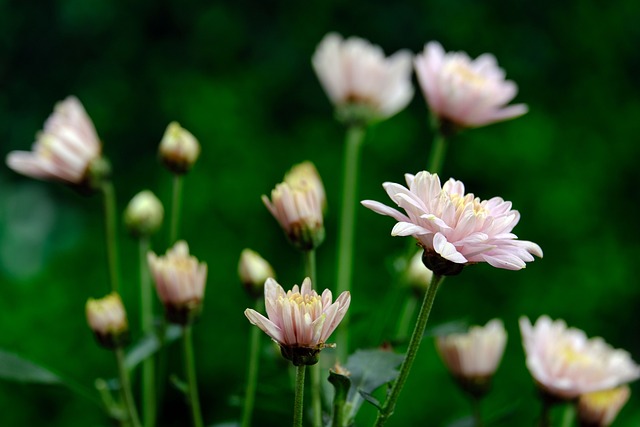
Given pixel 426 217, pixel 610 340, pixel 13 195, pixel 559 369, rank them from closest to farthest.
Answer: pixel 426 217 < pixel 559 369 < pixel 610 340 < pixel 13 195

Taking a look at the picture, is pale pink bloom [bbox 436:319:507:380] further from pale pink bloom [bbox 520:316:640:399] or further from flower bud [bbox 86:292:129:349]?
flower bud [bbox 86:292:129:349]

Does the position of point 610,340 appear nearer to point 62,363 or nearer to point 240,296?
point 240,296

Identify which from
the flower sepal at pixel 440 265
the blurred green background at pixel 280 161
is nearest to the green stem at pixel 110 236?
the blurred green background at pixel 280 161

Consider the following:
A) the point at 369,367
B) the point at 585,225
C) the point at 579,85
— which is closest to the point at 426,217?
the point at 369,367

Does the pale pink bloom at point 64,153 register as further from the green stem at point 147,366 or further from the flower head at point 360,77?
the flower head at point 360,77

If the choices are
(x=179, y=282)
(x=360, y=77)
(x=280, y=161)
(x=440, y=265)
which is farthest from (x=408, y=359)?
(x=280, y=161)


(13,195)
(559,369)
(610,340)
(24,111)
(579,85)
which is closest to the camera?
(559,369)
